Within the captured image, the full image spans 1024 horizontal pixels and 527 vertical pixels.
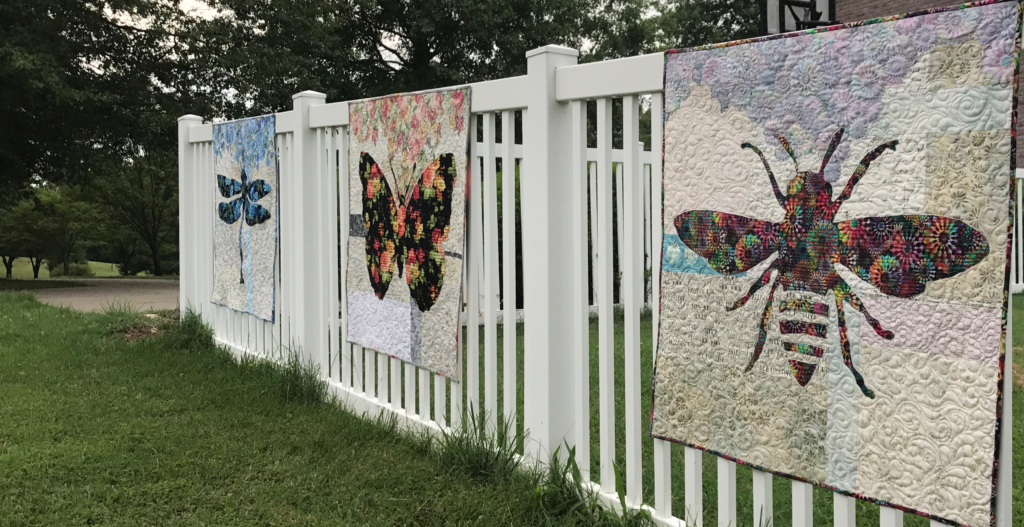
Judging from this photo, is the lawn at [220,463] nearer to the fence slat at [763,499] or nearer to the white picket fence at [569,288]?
the white picket fence at [569,288]

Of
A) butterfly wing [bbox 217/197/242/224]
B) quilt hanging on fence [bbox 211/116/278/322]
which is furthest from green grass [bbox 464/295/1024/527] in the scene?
butterfly wing [bbox 217/197/242/224]

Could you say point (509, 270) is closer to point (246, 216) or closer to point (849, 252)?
point (849, 252)

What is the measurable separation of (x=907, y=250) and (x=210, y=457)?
114 inches

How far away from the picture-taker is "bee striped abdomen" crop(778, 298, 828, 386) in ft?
6.83

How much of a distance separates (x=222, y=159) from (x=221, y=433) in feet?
8.04

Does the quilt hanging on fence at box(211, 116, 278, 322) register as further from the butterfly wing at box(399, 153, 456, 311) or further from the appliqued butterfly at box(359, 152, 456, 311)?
the butterfly wing at box(399, 153, 456, 311)

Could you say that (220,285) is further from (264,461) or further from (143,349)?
(264,461)

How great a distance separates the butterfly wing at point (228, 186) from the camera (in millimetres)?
5512

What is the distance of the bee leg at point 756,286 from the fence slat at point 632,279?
1.40 feet

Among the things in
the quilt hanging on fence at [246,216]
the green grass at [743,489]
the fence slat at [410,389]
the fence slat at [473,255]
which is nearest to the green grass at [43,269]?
the quilt hanging on fence at [246,216]

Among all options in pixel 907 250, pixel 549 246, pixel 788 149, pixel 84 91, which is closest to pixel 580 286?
pixel 549 246

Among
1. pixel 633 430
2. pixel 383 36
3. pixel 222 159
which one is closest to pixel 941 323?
pixel 633 430

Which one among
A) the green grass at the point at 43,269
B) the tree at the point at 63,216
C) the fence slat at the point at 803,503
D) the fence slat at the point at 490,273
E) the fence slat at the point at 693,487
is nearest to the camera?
the fence slat at the point at 803,503

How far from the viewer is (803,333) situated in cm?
212
